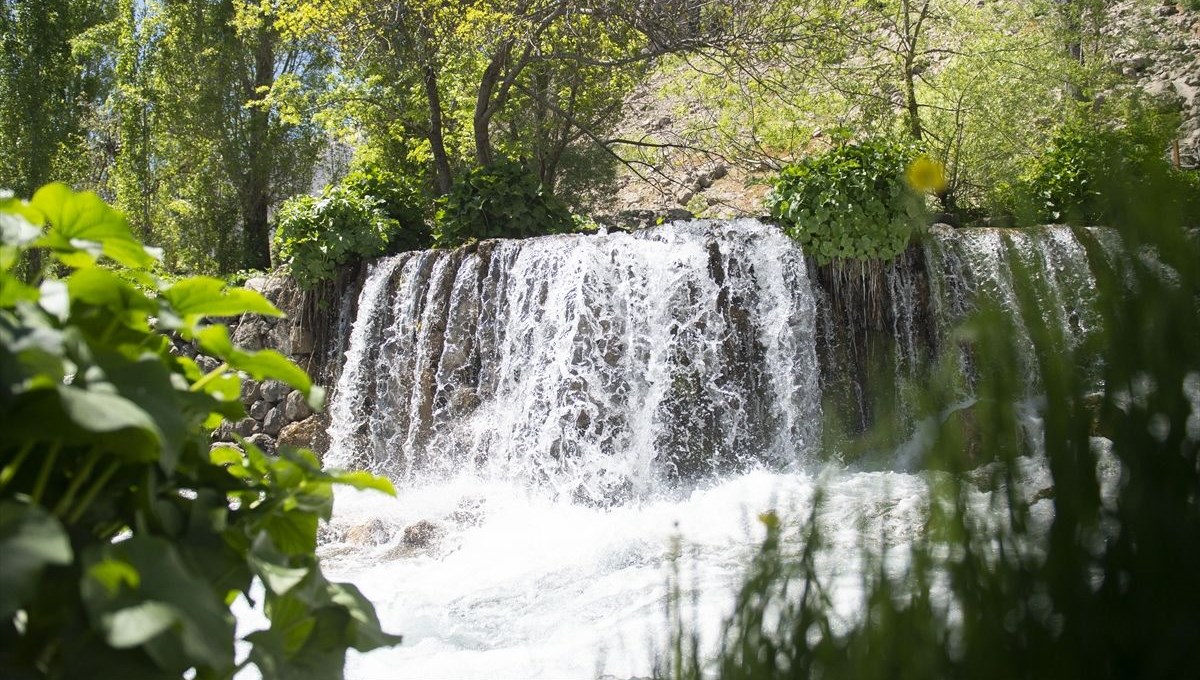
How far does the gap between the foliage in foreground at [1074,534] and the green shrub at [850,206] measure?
7.05m

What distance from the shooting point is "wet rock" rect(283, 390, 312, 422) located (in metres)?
10.3

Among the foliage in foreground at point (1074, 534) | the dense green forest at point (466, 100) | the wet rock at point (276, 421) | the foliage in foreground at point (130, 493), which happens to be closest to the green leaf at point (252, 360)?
the foliage in foreground at point (130, 493)

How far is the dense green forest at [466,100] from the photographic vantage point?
11141 millimetres

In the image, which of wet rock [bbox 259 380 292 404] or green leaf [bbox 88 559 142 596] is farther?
wet rock [bbox 259 380 292 404]

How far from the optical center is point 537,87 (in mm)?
14125

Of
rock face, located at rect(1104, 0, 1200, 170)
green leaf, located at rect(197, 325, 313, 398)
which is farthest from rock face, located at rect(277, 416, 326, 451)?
rock face, located at rect(1104, 0, 1200, 170)

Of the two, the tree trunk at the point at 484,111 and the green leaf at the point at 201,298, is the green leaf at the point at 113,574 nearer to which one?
the green leaf at the point at 201,298

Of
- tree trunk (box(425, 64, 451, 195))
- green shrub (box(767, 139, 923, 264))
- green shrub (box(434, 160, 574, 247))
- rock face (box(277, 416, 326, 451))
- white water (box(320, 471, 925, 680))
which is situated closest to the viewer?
white water (box(320, 471, 925, 680))

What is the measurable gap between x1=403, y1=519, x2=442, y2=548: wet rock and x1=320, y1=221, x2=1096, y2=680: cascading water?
1cm

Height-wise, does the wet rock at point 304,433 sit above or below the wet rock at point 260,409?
below

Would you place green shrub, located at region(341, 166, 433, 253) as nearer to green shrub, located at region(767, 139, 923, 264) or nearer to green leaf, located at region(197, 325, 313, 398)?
green shrub, located at region(767, 139, 923, 264)

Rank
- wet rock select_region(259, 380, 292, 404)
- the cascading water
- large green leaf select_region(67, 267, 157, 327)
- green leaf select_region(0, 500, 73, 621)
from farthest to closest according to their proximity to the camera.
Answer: wet rock select_region(259, 380, 292, 404), the cascading water, large green leaf select_region(67, 267, 157, 327), green leaf select_region(0, 500, 73, 621)

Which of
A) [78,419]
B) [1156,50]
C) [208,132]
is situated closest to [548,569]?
[78,419]

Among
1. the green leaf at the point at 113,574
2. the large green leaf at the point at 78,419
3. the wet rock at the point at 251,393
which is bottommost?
the wet rock at the point at 251,393
